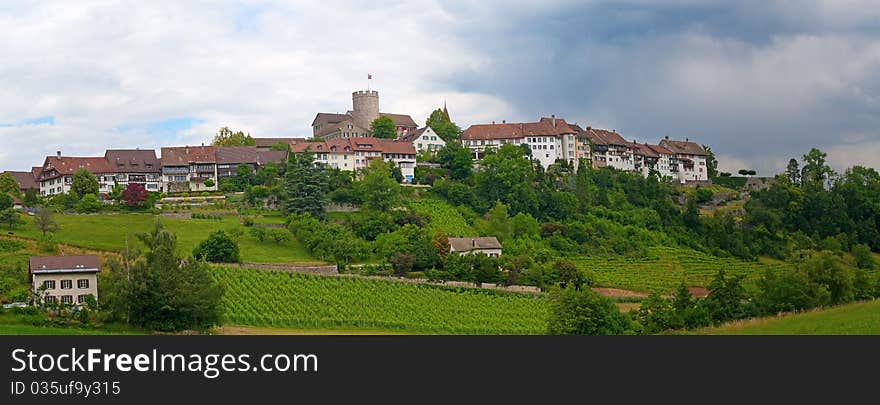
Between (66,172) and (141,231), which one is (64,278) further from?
(66,172)

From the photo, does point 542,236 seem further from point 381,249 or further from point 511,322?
point 511,322

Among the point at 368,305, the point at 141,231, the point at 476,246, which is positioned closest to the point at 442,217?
the point at 476,246

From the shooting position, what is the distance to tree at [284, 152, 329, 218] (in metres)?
87.4

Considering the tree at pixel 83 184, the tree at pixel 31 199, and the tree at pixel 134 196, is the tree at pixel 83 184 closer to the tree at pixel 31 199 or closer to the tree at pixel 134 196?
the tree at pixel 31 199

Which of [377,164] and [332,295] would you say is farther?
[377,164]

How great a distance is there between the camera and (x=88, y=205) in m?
84.6

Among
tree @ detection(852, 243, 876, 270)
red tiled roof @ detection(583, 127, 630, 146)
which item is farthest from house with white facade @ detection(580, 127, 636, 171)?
tree @ detection(852, 243, 876, 270)

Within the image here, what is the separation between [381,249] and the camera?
252 feet

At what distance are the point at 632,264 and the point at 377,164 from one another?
100 ft

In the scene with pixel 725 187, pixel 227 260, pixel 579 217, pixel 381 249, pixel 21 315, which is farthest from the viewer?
pixel 725 187

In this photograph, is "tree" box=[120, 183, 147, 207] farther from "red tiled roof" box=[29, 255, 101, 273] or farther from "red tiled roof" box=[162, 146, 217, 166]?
"red tiled roof" box=[29, 255, 101, 273]

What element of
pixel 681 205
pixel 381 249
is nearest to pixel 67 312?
pixel 381 249

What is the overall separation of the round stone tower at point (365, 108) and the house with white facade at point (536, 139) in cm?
1667

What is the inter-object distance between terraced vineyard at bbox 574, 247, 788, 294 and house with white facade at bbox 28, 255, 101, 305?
38542 mm
